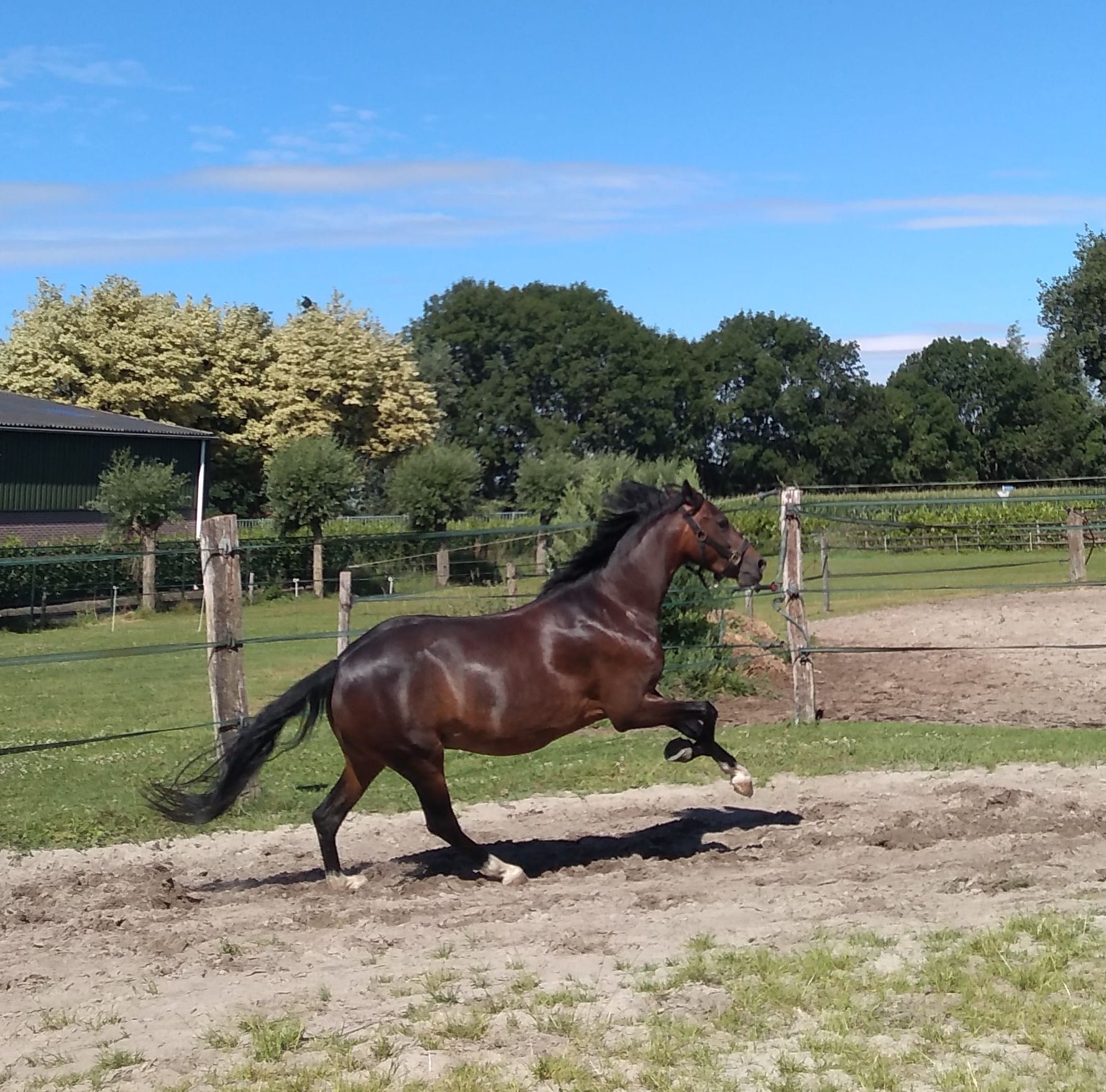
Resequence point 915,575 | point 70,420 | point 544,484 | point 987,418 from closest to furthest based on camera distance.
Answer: point 915,575 → point 70,420 → point 544,484 → point 987,418

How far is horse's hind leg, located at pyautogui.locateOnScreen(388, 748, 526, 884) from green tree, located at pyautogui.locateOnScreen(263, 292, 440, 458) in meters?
41.3

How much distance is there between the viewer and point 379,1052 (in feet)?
13.8

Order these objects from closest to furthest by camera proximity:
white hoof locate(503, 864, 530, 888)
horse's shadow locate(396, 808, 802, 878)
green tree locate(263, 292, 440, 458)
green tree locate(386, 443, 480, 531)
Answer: white hoof locate(503, 864, 530, 888)
horse's shadow locate(396, 808, 802, 878)
green tree locate(386, 443, 480, 531)
green tree locate(263, 292, 440, 458)

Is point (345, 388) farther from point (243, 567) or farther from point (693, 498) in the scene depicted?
point (693, 498)

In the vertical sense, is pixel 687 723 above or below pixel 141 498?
below

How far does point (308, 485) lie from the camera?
110 ft

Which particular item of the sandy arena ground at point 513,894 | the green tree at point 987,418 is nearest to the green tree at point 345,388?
the green tree at point 987,418

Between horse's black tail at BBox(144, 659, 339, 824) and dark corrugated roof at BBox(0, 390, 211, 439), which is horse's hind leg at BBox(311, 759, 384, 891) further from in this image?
dark corrugated roof at BBox(0, 390, 211, 439)

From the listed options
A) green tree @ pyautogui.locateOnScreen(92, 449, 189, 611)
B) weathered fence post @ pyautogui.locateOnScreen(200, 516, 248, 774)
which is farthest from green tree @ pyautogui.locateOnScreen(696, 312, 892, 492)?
weathered fence post @ pyautogui.locateOnScreen(200, 516, 248, 774)

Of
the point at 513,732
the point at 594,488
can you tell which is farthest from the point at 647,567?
the point at 594,488

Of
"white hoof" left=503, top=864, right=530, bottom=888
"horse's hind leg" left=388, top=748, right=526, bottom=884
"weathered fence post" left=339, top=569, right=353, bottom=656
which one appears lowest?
"white hoof" left=503, top=864, right=530, bottom=888

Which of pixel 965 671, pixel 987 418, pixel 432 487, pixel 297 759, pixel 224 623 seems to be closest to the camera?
pixel 224 623

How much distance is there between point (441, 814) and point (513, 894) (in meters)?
0.71

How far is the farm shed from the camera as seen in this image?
3638cm
